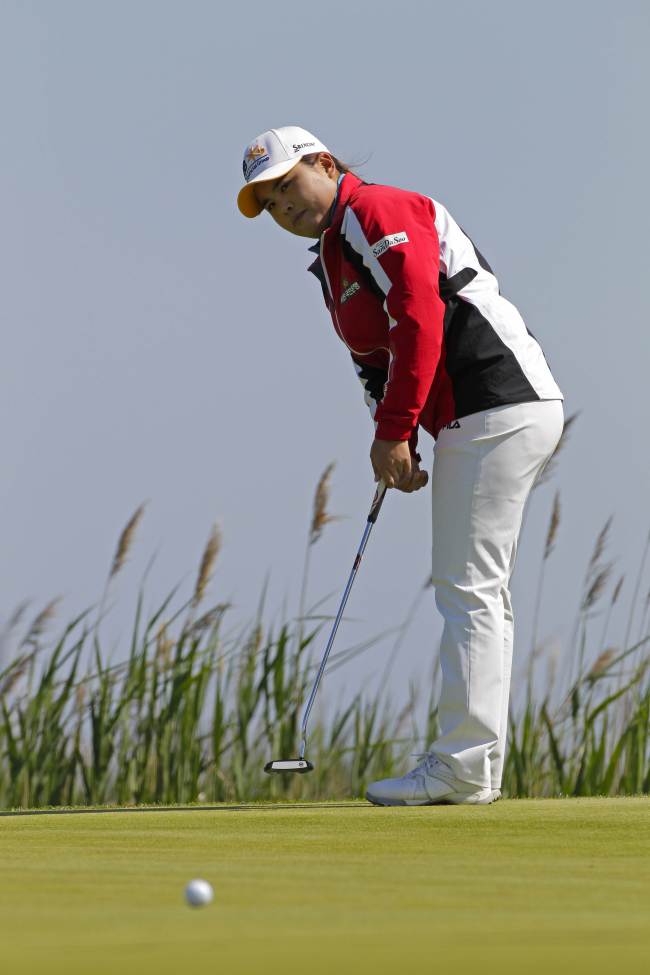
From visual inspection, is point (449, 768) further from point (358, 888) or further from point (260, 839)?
point (358, 888)

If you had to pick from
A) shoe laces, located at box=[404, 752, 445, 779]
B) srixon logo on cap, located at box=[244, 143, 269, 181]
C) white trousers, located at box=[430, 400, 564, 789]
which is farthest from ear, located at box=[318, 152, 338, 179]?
shoe laces, located at box=[404, 752, 445, 779]

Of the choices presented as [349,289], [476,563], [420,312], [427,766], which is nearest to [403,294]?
[420,312]

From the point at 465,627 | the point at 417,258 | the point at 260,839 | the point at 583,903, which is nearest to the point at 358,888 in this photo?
the point at 583,903

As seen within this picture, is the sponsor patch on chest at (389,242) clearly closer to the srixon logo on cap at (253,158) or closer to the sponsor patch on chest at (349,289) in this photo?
the sponsor patch on chest at (349,289)

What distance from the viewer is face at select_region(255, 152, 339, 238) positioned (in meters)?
3.27

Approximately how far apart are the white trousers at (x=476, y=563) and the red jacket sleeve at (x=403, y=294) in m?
0.17

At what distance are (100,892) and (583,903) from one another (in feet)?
2.01

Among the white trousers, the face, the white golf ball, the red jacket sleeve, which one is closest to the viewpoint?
the white golf ball

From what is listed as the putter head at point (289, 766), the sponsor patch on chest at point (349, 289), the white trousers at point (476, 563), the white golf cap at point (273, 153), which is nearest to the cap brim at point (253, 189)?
the white golf cap at point (273, 153)

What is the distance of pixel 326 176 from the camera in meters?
3.32

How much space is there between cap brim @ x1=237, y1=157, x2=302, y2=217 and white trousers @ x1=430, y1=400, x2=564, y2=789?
0.69 meters

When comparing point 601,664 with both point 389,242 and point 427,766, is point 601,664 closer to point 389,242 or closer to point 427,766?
point 427,766

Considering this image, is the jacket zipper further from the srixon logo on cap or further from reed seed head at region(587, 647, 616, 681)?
reed seed head at region(587, 647, 616, 681)

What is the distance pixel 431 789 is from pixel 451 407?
2.84 ft
